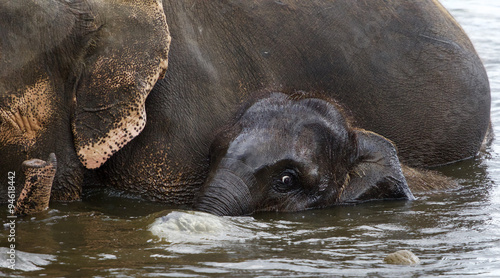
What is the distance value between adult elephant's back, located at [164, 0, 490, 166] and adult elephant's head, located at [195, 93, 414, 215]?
0.76ft

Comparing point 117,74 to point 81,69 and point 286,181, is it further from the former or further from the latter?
point 286,181

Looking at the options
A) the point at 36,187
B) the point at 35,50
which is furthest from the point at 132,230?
the point at 35,50

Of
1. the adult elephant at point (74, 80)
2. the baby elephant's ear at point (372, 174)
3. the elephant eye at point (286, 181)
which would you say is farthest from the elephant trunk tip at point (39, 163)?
the baby elephant's ear at point (372, 174)

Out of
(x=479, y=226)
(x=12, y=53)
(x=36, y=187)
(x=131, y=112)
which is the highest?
(x=12, y=53)

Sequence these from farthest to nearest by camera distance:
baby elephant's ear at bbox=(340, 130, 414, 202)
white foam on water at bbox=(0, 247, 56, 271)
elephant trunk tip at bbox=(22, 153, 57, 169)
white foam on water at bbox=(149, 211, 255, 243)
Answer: baby elephant's ear at bbox=(340, 130, 414, 202)
elephant trunk tip at bbox=(22, 153, 57, 169)
white foam on water at bbox=(149, 211, 255, 243)
white foam on water at bbox=(0, 247, 56, 271)

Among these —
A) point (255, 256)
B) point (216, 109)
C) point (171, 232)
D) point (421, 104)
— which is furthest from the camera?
point (421, 104)

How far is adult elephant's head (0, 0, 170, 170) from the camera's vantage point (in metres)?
4.20

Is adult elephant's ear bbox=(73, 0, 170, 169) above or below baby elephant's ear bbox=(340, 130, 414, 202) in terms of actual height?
above

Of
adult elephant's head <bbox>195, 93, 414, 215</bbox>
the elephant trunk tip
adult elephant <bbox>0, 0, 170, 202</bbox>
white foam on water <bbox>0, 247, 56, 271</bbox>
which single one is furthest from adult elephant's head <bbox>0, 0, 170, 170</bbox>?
white foam on water <bbox>0, 247, 56, 271</bbox>

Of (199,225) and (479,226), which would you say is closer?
(199,225)

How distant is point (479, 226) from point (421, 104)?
1223 millimetres

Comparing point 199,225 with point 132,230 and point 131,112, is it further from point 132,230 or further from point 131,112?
point 131,112

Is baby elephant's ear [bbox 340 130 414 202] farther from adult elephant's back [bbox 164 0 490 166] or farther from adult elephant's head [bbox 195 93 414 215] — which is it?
adult elephant's back [bbox 164 0 490 166]

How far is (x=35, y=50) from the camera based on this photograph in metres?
4.24
